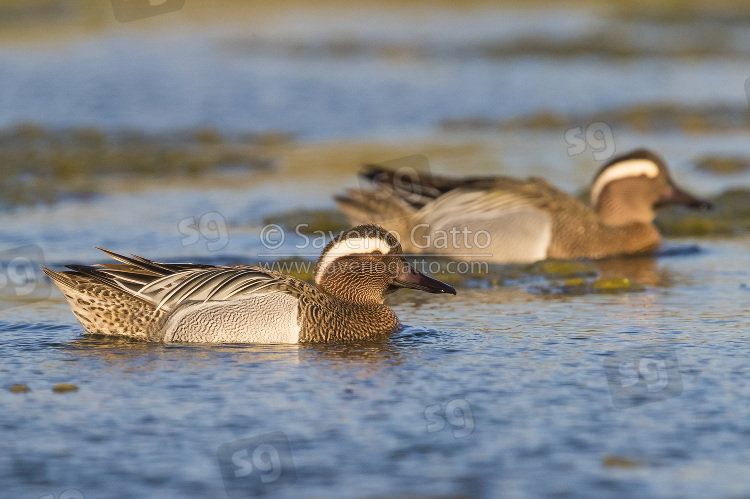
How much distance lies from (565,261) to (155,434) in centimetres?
585

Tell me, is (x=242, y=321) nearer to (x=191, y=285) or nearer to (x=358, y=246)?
(x=191, y=285)

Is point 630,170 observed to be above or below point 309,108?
below

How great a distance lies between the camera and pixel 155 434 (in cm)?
609

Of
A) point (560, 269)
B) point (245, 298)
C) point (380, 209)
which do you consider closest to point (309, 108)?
point (380, 209)

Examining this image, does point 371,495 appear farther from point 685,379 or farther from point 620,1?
point 620,1
